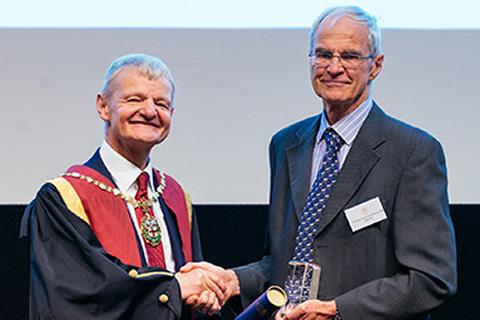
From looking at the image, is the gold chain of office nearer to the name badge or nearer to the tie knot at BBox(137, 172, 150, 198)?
the tie knot at BBox(137, 172, 150, 198)

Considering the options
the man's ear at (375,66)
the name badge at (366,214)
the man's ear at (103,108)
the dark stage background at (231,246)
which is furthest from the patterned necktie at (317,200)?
the dark stage background at (231,246)

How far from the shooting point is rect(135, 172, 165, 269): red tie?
10.0 ft

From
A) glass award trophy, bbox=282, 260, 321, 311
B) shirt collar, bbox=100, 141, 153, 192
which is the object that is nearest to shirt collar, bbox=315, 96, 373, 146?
glass award trophy, bbox=282, 260, 321, 311

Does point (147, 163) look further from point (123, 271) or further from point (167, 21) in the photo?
point (167, 21)

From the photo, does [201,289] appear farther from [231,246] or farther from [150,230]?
[231,246]

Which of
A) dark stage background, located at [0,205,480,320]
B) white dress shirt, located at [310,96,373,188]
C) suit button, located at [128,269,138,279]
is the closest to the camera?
suit button, located at [128,269,138,279]

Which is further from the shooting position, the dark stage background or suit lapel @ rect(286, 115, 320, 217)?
the dark stage background

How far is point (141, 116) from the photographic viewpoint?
119 inches

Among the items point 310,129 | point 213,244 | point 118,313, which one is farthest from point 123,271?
point 213,244

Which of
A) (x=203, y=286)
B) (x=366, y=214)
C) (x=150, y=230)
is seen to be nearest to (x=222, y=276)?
(x=203, y=286)

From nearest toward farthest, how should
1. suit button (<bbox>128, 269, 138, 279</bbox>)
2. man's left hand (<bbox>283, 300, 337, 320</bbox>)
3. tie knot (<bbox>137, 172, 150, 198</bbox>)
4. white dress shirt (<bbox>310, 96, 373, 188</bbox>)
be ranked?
1. man's left hand (<bbox>283, 300, 337, 320</bbox>)
2. suit button (<bbox>128, 269, 138, 279</bbox>)
3. white dress shirt (<bbox>310, 96, 373, 188</bbox>)
4. tie knot (<bbox>137, 172, 150, 198</bbox>)

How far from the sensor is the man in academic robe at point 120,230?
289 centimetres

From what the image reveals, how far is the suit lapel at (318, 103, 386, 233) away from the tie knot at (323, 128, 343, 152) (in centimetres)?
5

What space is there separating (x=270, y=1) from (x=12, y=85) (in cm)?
108
